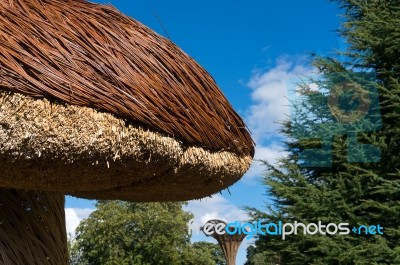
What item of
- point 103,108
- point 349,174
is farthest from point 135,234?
point 103,108

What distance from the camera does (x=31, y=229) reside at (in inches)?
121

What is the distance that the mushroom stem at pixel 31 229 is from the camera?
2906mm

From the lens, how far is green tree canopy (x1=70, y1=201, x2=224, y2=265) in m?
17.5

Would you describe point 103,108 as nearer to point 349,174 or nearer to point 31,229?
point 31,229

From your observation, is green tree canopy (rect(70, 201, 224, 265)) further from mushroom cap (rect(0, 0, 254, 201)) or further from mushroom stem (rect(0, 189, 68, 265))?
mushroom cap (rect(0, 0, 254, 201))

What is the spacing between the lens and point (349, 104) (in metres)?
A: 9.16

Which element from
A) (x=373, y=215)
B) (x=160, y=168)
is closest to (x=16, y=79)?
(x=160, y=168)

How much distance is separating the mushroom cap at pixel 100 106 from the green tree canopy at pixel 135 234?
49.8 feet

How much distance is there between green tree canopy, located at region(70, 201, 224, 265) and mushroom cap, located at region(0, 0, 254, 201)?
15193 mm

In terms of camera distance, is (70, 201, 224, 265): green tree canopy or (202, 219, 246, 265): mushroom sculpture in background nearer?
(202, 219, 246, 265): mushroom sculpture in background

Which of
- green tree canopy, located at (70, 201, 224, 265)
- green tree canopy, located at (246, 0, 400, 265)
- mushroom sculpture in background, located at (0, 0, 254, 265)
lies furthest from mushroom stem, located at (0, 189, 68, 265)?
green tree canopy, located at (70, 201, 224, 265)

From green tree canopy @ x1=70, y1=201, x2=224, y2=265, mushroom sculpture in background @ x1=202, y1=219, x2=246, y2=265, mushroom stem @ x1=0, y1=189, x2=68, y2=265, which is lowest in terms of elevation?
mushroom stem @ x1=0, y1=189, x2=68, y2=265

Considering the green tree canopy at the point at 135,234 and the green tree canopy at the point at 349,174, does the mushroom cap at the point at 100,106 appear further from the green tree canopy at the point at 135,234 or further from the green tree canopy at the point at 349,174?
the green tree canopy at the point at 135,234

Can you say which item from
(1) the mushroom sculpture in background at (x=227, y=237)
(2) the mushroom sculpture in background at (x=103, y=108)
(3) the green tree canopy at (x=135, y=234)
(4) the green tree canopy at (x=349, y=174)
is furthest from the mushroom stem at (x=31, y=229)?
(3) the green tree canopy at (x=135, y=234)
